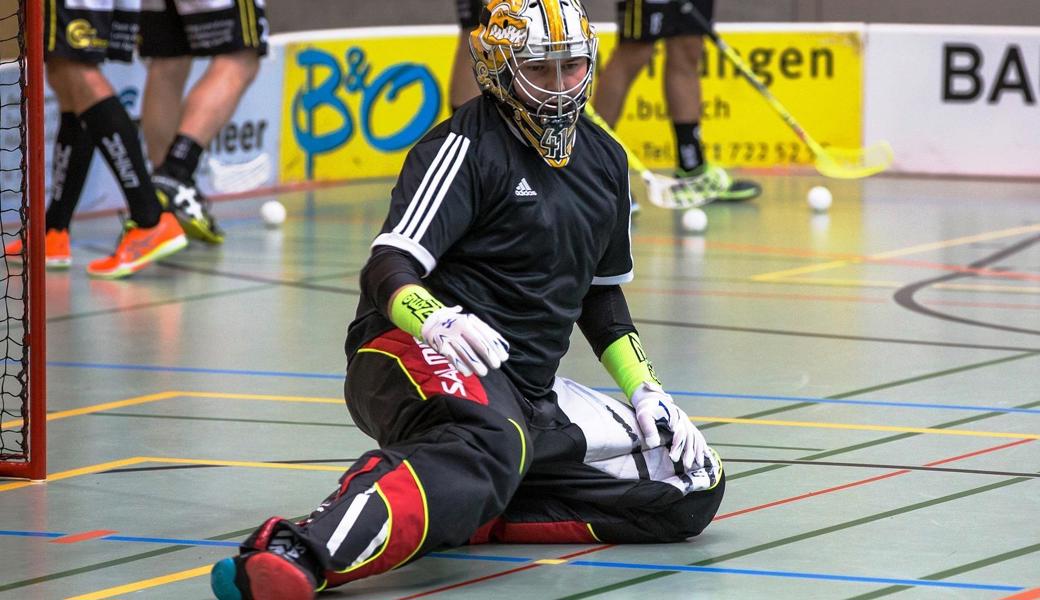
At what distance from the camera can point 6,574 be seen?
9.60 feet

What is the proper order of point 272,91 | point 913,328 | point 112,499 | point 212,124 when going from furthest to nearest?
point 272,91
point 212,124
point 913,328
point 112,499

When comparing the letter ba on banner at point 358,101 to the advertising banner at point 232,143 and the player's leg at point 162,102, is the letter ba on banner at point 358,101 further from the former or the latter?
the player's leg at point 162,102

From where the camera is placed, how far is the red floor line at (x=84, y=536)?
10.3ft

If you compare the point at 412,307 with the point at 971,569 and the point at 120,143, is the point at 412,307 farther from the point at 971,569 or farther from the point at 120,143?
the point at 120,143

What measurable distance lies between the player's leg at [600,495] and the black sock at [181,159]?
3.96m

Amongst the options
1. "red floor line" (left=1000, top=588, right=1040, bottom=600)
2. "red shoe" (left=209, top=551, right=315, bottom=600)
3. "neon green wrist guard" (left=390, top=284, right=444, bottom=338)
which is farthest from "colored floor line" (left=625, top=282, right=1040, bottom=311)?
"red shoe" (left=209, top=551, right=315, bottom=600)

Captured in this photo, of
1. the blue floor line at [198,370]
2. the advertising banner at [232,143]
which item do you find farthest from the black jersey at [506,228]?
the advertising banner at [232,143]

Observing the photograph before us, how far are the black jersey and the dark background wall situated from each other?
27.3 ft

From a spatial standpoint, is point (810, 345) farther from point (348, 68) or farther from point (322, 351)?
point (348, 68)

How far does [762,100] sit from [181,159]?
4.00 meters

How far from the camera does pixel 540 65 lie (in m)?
3.13

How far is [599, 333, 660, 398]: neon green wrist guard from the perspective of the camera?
3.32 m

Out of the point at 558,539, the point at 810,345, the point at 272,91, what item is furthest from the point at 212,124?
the point at 558,539

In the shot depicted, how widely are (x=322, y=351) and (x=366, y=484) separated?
7.82 feet
